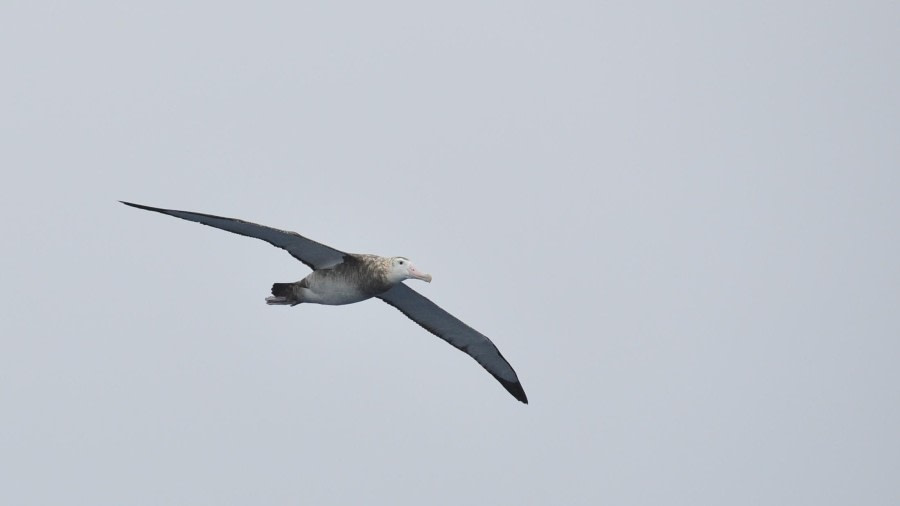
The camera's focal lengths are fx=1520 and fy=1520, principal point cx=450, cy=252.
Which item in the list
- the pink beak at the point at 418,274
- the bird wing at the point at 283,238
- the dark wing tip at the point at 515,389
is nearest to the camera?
the bird wing at the point at 283,238

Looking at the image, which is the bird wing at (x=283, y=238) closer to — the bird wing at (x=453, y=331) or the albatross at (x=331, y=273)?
the albatross at (x=331, y=273)

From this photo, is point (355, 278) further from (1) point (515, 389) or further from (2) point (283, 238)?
(1) point (515, 389)

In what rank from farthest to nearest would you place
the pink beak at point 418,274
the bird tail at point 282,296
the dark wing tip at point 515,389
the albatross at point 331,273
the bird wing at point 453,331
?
the dark wing tip at point 515,389 < the bird wing at point 453,331 < the bird tail at point 282,296 < the pink beak at point 418,274 < the albatross at point 331,273

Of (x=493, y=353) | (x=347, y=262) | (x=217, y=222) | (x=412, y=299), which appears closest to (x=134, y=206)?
(x=217, y=222)

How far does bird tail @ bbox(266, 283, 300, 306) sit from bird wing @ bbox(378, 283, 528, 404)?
1.79 metres

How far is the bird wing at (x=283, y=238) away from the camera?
2161 centimetres

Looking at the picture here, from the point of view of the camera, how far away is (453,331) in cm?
2623

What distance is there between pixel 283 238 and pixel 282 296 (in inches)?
61.3

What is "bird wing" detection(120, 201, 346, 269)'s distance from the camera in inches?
851

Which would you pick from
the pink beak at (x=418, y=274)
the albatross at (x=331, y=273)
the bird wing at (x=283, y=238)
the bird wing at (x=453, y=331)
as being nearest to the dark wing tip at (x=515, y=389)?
the bird wing at (x=453, y=331)

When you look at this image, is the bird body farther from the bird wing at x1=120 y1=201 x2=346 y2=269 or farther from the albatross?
the bird wing at x1=120 y1=201 x2=346 y2=269

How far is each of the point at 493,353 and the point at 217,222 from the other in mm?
6637

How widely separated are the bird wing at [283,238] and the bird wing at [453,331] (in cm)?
166

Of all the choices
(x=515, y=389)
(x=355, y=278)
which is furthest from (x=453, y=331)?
(x=355, y=278)
